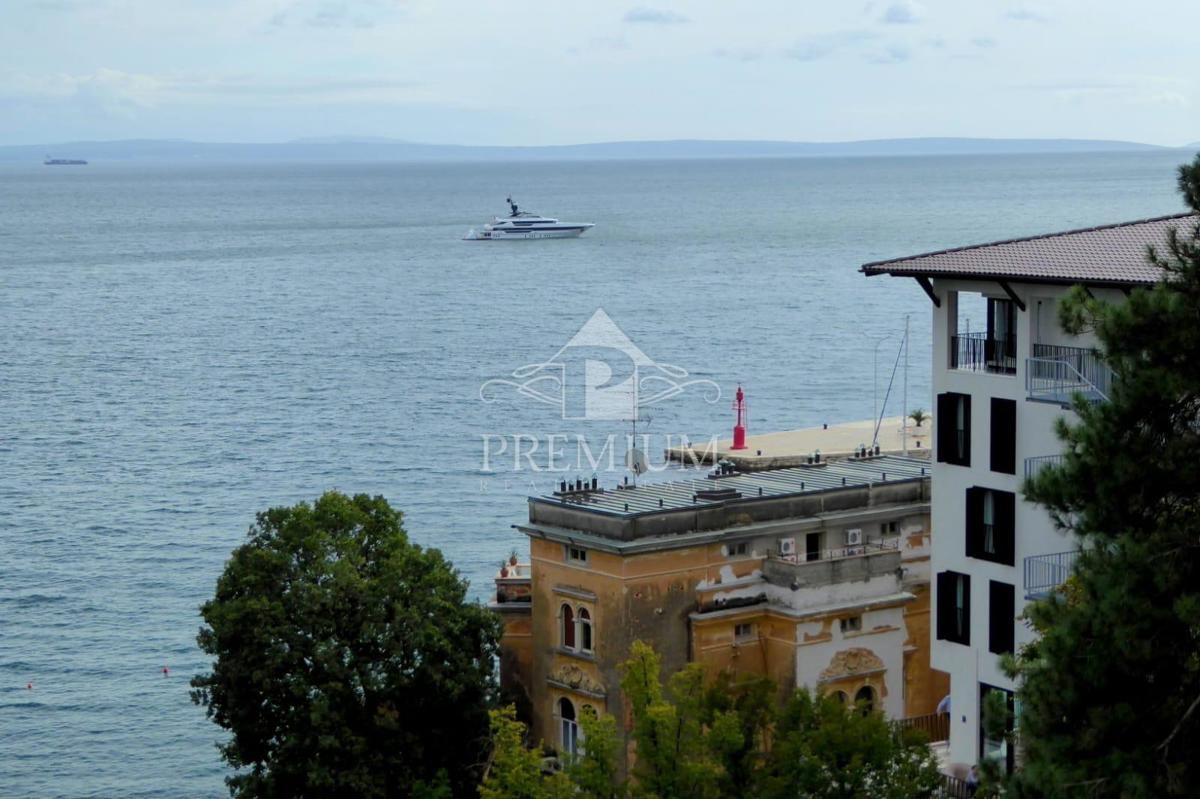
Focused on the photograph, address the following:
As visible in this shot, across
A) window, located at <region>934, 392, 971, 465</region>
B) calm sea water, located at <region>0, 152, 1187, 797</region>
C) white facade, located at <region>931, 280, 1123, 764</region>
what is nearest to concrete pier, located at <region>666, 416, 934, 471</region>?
calm sea water, located at <region>0, 152, 1187, 797</region>

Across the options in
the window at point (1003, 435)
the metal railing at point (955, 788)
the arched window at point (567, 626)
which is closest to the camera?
the metal railing at point (955, 788)

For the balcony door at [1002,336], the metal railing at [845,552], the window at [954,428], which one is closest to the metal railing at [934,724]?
the metal railing at [845,552]

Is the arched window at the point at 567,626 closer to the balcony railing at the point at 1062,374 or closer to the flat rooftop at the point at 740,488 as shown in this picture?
the flat rooftop at the point at 740,488

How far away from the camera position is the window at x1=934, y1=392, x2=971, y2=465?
3547 cm

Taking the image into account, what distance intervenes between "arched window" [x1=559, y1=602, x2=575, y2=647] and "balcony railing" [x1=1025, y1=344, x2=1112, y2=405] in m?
12.0

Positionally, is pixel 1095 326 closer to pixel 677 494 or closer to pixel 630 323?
pixel 677 494

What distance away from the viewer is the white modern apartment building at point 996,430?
110 feet

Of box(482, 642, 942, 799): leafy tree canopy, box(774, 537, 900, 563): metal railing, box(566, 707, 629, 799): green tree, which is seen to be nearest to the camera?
box(482, 642, 942, 799): leafy tree canopy

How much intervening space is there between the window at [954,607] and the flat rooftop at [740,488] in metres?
7.43

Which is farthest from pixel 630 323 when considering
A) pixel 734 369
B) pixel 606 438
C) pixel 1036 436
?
pixel 1036 436

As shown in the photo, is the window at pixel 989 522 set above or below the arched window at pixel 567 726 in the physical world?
above

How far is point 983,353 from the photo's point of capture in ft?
116

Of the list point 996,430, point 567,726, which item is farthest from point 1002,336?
point 567,726

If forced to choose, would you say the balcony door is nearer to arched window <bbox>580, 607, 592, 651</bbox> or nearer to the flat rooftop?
the flat rooftop
